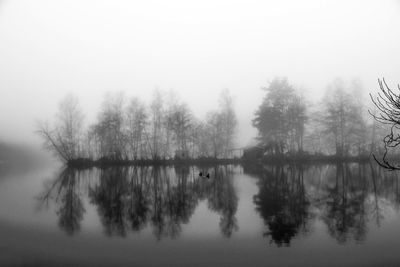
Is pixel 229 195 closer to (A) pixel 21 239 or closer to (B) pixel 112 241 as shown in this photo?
(B) pixel 112 241

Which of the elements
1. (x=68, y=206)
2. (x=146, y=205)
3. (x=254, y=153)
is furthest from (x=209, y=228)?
(x=254, y=153)

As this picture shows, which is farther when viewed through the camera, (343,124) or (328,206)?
(343,124)

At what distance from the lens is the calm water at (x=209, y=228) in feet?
30.8

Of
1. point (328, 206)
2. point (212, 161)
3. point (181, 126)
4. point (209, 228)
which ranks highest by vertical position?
point (181, 126)

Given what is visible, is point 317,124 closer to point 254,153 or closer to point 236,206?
point 254,153

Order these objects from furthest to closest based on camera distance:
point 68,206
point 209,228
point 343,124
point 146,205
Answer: point 343,124
point 68,206
point 146,205
point 209,228

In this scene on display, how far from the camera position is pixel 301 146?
51312mm

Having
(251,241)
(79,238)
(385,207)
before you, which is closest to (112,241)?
(79,238)

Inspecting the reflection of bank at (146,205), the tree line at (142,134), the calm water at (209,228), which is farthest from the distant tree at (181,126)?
the calm water at (209,228)

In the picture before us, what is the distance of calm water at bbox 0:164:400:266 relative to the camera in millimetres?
9398

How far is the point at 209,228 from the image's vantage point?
12.6 m

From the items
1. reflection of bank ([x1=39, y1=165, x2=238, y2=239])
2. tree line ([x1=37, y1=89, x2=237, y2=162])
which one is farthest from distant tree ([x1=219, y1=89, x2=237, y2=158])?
reflection of bank ([x1=39, y1=165, x2=238, y2=239])

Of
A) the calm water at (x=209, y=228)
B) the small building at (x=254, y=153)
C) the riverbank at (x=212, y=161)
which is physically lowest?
the calm water at (x=209, y=228)

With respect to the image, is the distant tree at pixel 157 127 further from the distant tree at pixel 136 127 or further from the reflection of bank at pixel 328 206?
the reflection of bank at pixel 328 206
